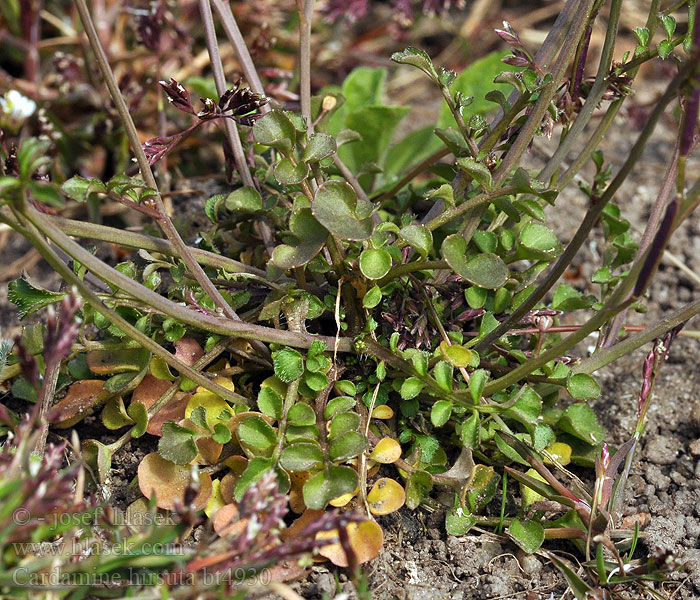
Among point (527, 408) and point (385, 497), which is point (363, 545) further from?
point (527, 408)

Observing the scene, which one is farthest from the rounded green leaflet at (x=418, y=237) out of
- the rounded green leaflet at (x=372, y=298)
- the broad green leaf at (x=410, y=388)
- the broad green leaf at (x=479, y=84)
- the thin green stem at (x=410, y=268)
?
the broad green leaf at (x=479, y=84)

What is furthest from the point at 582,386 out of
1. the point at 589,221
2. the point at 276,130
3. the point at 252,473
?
the point at 276,130

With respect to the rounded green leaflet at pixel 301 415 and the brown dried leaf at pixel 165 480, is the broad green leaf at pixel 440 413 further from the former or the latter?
the brown dried leaf at pixel 165 480

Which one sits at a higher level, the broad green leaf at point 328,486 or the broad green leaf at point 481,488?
the broad green leaf at point 328,486

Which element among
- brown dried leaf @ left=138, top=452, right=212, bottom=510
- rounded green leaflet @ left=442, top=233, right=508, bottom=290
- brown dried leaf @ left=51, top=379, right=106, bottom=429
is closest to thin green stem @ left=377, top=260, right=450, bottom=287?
rounded green leaflet @ left=442, top=233, right=508, bottom=290

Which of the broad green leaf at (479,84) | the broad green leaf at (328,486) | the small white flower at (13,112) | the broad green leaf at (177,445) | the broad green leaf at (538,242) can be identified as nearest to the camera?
the small white flower at (13,112)

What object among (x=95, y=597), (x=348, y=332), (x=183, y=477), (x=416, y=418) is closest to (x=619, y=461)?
(x=416, y=418)
